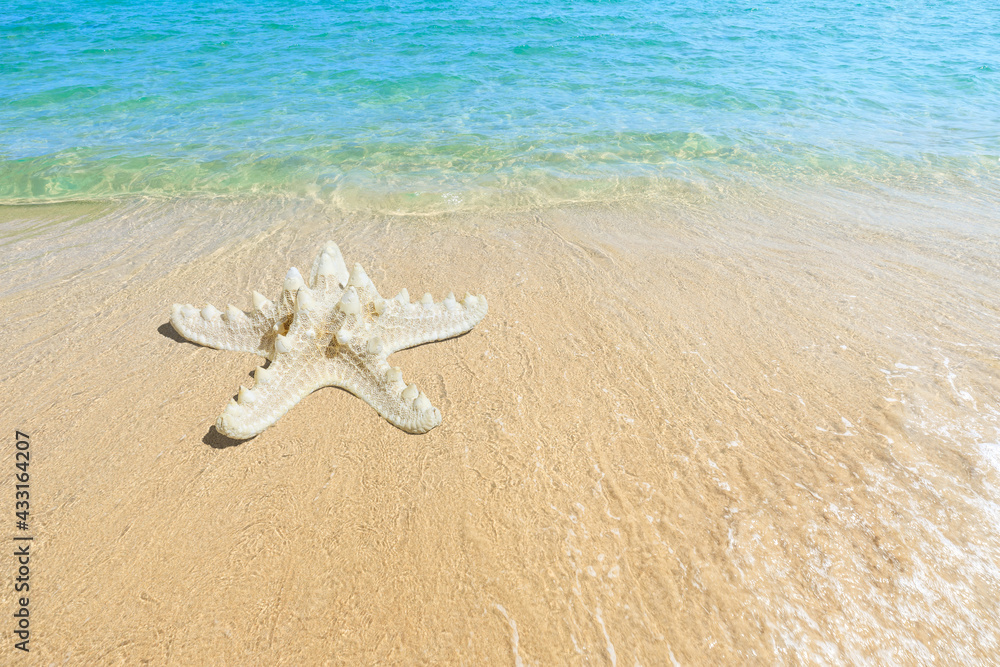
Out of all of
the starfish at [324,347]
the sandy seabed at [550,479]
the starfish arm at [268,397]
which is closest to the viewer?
the sandy seabed at [550,479]

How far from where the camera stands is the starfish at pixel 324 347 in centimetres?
273

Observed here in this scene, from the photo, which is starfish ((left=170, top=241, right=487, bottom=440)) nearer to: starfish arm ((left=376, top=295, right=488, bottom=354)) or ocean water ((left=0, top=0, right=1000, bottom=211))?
starfish arm ((left=376, top=295, right=488, bottom=354))

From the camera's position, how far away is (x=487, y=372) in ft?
10.9

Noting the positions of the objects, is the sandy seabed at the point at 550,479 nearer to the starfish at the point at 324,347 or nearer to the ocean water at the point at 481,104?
the starfish at the point at 324,347

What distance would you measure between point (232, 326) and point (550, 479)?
2.18 m

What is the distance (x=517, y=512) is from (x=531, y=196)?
4.62 metres

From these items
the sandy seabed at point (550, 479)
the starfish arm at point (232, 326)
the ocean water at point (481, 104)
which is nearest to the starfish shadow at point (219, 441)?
the sandy seabed at point (550, 479)

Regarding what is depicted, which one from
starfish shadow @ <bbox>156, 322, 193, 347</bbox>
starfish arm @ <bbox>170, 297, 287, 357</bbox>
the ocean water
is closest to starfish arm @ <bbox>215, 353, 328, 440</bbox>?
starfish arm @ <bbox>170, 297, 287, 357</bbox>

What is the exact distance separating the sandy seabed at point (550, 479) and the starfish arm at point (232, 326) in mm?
155

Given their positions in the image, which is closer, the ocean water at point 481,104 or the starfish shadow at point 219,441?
the starfish shadow at point 219,441

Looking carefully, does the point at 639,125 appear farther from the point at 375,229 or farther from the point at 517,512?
the point at 517,512

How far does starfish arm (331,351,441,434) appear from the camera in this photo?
110 inches

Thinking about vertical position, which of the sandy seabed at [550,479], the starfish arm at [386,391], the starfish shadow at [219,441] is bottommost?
the sandy seabed at [550,479]

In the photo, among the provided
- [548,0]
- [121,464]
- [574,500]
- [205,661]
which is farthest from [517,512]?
[548,0]
